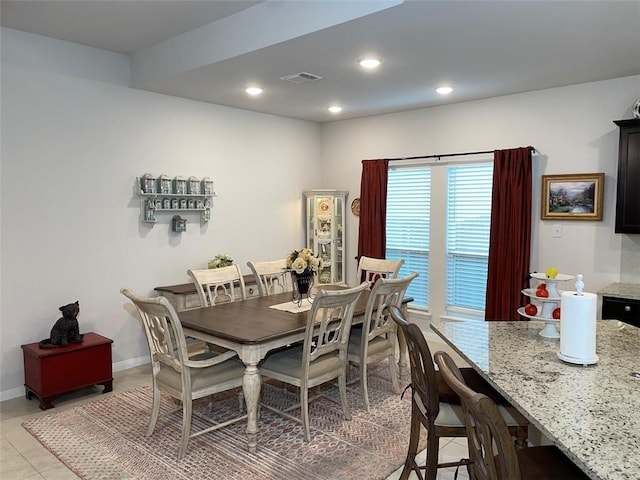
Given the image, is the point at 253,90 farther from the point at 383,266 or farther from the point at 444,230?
the point at 444,230

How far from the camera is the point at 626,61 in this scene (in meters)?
3.76

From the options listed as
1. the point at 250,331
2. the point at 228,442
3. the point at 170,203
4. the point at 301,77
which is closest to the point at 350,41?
the point at 301,77

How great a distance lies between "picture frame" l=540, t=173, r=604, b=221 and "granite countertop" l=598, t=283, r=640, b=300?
24.3 inches

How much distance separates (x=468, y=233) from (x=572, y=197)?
111cm

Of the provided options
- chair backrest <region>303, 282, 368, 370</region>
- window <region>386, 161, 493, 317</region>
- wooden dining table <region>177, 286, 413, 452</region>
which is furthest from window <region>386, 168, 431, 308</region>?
chair backrest <region>303, 282, 368, 370</region>

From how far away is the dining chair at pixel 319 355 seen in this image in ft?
9.99

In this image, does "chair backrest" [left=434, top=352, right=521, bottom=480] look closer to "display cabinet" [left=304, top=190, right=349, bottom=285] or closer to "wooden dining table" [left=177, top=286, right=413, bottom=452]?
"wooden dining table" [left=177, top=286, right=413, bottom=452]

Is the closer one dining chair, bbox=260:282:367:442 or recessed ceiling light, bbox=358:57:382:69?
dining chair, bbox=260:282:367:442

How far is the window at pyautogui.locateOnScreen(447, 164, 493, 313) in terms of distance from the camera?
5.15 m

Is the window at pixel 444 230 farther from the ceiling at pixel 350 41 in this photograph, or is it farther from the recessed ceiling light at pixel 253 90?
the recessed ceiling light at pixel 253 90

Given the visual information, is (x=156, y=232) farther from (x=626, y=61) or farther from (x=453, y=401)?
(x=626, y=61)

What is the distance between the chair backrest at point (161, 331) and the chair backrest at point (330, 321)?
749mm


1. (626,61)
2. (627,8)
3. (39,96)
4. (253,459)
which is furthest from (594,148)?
(39,96)

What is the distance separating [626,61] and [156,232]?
4266mm
